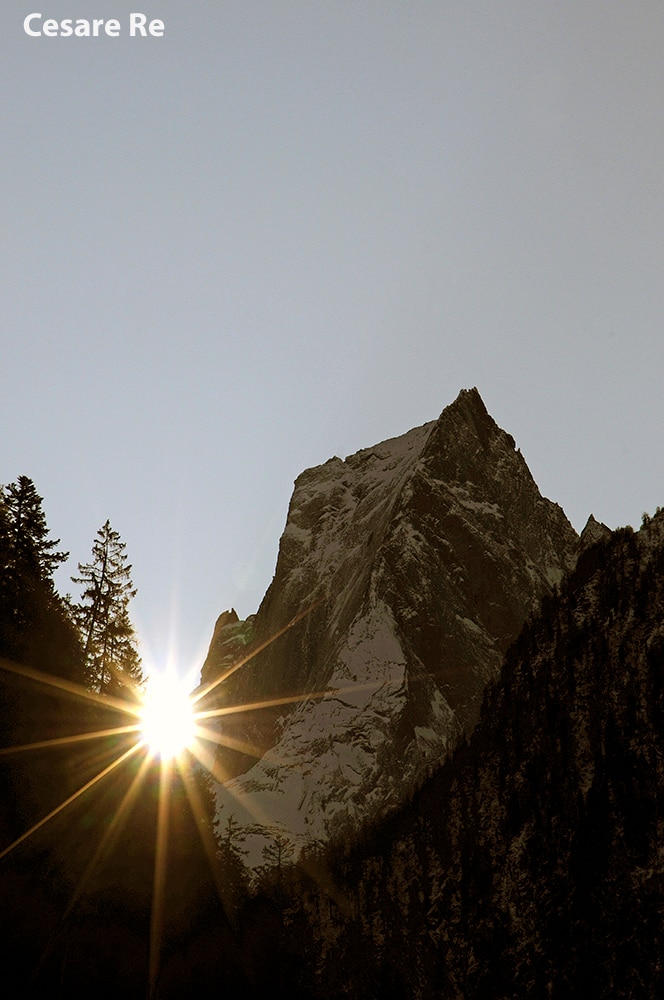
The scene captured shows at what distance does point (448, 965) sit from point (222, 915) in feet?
49.3

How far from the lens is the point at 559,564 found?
162875 millimetres

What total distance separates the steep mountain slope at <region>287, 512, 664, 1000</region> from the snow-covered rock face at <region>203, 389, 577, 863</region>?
134ft

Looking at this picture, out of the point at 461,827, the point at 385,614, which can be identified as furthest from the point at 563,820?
the point at 385,614

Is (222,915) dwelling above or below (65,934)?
above

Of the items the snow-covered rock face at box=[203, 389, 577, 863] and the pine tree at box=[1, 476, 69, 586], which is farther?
the snow-covered rock face at box=[203, 389, 577, 863]

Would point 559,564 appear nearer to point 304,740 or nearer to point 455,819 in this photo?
point 304,740

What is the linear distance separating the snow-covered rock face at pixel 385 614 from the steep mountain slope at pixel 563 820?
134 ft

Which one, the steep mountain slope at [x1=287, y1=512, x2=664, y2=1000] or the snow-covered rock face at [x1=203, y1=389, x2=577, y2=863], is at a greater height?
the snow-covered rock face at [x1=203, y1=389, x2=577, y2=863]

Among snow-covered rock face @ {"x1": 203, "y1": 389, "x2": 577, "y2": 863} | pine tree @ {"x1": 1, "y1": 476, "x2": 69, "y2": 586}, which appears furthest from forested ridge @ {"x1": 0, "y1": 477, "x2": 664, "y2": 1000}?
snow-covered rock face @ {"x1": 203, "y1": 389, "x2": 577, "y2": 863}

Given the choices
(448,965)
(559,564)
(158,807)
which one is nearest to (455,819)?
(448,965)

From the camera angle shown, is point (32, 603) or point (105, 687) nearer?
point (32, 603)

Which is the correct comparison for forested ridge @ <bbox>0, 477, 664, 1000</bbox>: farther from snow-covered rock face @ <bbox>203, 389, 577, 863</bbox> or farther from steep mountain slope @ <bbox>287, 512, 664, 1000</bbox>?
snow-covered rock face @ <bbox>203, 389, 577, 863</bbox>

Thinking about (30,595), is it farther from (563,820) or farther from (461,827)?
(461,827)

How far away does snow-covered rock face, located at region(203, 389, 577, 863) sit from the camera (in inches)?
4879
